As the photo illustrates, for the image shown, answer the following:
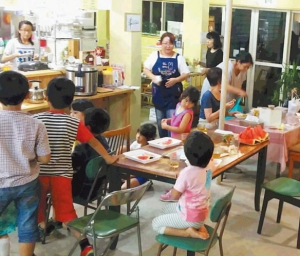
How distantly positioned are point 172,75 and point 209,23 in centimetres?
370

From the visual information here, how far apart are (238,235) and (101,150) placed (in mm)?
1381

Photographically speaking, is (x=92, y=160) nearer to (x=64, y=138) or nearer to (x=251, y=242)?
(x=64, y=138)

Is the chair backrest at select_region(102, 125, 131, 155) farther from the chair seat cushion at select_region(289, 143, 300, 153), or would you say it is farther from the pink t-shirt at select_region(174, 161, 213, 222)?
the chair seat cushion at select_region(289, 143, 300, 153)

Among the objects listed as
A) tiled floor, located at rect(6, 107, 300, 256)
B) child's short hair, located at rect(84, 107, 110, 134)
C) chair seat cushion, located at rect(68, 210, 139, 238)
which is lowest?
tiled floor, located at rect(6, 107, 300, 256)

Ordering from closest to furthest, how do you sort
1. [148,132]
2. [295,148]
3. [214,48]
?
[148,132]
[295,148]
[214,48]

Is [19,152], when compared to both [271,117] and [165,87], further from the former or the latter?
[165,87]

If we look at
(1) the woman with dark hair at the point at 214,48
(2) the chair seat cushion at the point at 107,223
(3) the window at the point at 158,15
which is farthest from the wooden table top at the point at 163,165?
(3) the window at the point at 158,15

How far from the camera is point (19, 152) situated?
2.66 meters

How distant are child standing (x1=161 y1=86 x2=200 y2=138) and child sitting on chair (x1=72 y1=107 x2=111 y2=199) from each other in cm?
100

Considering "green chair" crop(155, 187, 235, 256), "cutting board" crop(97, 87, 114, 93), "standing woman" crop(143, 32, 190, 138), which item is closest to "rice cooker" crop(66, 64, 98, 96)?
"cutting board" crop(97, 87, 114, 93)

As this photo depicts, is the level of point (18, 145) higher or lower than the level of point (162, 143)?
higher

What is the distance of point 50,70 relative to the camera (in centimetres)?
545

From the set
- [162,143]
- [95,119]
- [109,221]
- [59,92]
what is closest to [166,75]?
[162,143]

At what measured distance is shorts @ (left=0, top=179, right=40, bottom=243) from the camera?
8.93 ft
